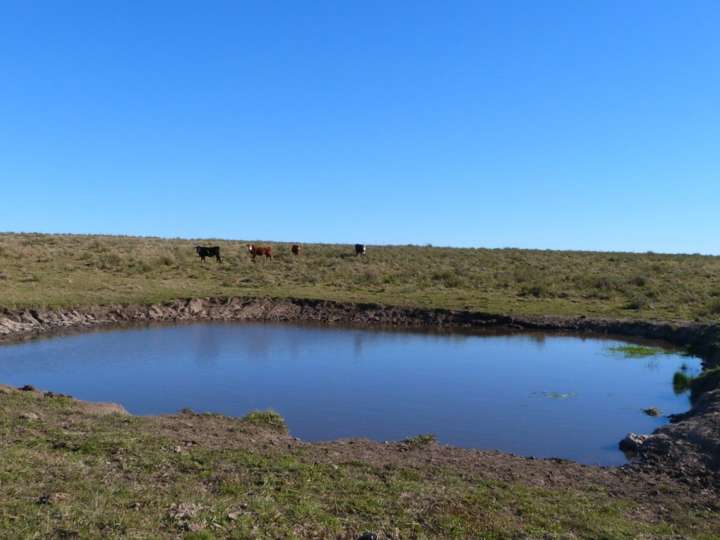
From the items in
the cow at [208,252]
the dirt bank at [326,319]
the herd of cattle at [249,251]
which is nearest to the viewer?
the dirt bank at [326,319]

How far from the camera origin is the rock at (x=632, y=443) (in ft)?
36.1

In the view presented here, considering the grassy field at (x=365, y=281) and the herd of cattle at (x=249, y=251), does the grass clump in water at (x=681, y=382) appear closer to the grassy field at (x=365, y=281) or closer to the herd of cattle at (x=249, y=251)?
the grassy field at (x=365, y=281)

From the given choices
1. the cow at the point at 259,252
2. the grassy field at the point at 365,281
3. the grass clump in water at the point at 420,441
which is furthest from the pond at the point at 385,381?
the cow at the point at 259,252

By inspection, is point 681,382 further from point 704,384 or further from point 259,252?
point 259,252

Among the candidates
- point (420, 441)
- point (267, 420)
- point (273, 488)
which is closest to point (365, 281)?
point (267, 420)

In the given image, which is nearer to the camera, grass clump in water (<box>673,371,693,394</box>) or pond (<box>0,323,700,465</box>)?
pond (<box>0,323,700,465</box>)

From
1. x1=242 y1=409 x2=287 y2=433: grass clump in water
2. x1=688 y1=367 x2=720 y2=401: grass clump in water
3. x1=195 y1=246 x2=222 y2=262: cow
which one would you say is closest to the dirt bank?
x1=688 y1=367 x2=720 y2=401: grass clump in water

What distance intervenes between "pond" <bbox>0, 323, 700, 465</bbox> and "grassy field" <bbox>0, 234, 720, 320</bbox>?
4991 mm

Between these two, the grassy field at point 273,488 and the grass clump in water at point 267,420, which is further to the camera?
the grass clump in water at point 267,420

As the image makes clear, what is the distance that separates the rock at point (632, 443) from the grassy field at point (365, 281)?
1586 cm

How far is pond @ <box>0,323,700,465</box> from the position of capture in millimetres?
12422

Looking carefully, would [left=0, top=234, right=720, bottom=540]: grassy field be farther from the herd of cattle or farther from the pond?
the herd of cattle

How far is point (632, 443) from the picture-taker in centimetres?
1111

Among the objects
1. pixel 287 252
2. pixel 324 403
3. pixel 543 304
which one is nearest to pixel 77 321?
pixel 324 403
